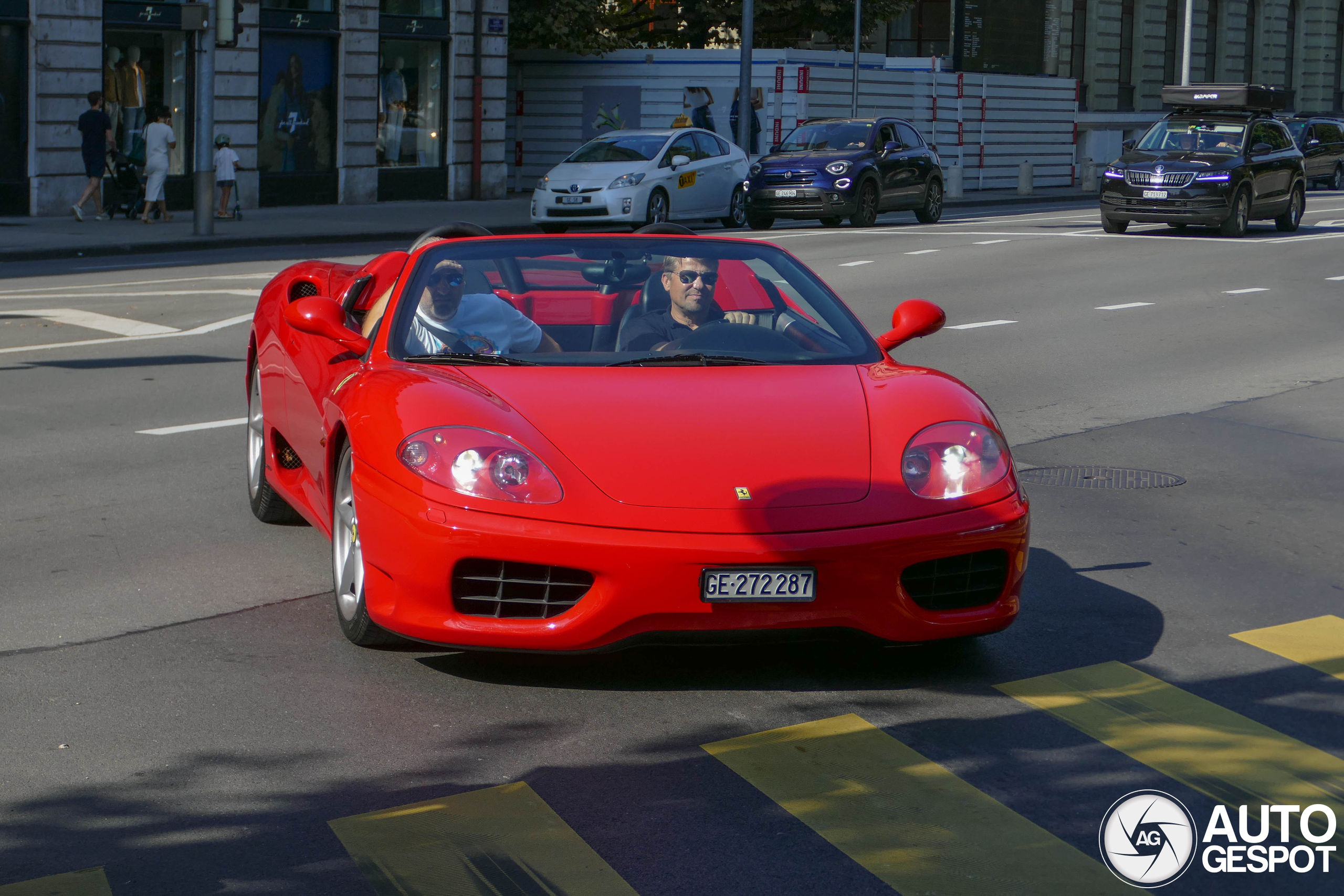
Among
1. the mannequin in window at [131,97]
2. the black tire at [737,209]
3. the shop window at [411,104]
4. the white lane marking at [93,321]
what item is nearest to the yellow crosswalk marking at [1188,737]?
the white lane marking at [93,321]

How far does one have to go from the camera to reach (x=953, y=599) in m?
5.20

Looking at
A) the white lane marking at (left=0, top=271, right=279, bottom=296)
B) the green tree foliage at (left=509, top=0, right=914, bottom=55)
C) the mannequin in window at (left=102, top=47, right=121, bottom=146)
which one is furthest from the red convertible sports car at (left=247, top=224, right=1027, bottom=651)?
the green tree foliage at (left=509, top=0, right=914, bottom=55)

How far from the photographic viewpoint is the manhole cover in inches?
332

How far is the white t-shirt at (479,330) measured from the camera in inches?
231

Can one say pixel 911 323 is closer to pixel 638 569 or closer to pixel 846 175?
pixel 638 569

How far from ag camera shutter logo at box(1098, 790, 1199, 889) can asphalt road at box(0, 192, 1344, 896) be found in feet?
0.15

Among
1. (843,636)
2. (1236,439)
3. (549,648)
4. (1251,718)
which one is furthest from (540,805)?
(1236,439)

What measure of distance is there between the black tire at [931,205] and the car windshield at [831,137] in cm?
179

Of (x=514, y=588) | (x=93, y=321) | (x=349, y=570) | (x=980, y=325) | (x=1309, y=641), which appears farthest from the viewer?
(x=980, y=325)

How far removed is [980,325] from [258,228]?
14.6 metres

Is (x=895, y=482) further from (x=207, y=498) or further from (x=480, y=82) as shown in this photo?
(x=480, y=82)

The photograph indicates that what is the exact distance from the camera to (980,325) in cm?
1520

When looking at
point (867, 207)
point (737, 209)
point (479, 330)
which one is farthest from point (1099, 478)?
point (737, 209)

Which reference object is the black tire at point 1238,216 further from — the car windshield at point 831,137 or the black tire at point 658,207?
the black tire at point 658,207
